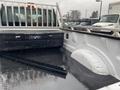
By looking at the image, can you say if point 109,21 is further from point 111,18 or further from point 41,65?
point 41,65

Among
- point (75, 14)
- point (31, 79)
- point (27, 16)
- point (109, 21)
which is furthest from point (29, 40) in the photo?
point (75, 14)

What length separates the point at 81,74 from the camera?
10.0ft

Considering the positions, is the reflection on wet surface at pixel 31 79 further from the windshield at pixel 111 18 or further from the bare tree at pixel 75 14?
the bare tree at pixel 75 14

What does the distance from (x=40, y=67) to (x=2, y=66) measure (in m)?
0.95

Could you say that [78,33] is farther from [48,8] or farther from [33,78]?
[48,8]

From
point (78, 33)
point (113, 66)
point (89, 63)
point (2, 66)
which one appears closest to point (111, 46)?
point (113, 66)

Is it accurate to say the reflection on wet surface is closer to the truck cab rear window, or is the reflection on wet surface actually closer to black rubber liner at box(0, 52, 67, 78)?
black rubber liner at box(0, 52, 67, 78)

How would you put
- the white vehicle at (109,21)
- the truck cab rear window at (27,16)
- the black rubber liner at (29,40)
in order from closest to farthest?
the black rubber liner at (29,40), the truck cab rear window at (27,16), the white vehicle at (109,21)

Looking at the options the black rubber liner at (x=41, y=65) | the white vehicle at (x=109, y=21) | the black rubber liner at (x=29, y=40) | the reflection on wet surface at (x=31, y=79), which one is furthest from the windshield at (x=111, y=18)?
the black rubber liner at (x=41, y=65)

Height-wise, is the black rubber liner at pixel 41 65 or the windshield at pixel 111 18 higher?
the windshield at pixel 111 18

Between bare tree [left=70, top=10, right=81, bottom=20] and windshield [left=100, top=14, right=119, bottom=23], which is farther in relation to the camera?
bare tree [left=70, top=10, right=81, bottom=20]

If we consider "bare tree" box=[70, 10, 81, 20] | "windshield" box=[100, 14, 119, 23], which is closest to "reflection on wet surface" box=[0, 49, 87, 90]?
"windshield" box=[100, 14, 119, 23]

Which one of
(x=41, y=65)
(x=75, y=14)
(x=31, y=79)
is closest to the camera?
(x=31, y=79)

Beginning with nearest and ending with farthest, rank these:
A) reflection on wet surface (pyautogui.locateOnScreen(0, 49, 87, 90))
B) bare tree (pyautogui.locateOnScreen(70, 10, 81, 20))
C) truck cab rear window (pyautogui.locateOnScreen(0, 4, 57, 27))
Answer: reflection on wet surface (pyautogui.locateOnScreen(0, 49, 87, 90)), truck cab rear window (pyautogui.locateOnScreen(0, 4, 57, 27)), bare tree (pyautogui.locateOnScreen(70, 10, 81, 20))
